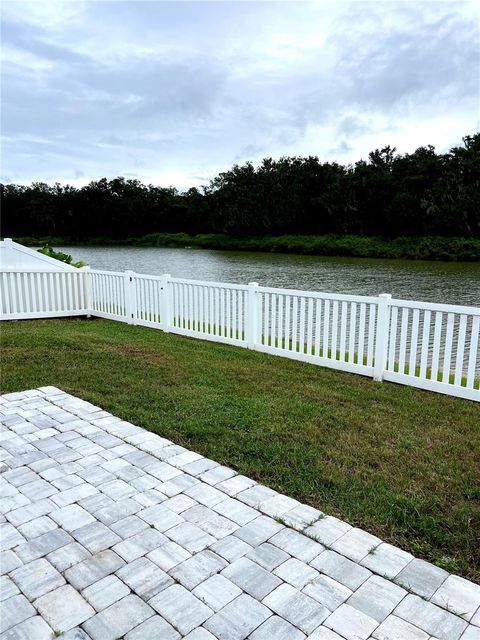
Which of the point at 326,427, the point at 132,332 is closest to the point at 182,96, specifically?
the point at 132,332

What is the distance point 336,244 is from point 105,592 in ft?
125

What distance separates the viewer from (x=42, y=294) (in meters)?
8.42

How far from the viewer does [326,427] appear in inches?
139

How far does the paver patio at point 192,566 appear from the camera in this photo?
171 centimetres

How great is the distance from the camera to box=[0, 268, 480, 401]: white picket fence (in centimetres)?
455

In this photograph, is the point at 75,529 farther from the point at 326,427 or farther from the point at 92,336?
the point at 92,336

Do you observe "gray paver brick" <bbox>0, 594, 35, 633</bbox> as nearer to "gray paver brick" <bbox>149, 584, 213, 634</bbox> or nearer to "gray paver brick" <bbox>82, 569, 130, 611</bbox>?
"gray paver brick" <bbox>82, 569, 130, 611</bbox>

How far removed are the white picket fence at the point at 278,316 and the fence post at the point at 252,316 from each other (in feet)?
0.04

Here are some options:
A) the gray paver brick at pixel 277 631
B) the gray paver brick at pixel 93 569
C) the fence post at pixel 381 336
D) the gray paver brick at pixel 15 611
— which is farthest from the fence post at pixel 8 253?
the gray paver brick at pixel 277 631

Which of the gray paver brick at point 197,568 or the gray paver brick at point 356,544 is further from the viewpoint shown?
the gray paver brick at point 356,544

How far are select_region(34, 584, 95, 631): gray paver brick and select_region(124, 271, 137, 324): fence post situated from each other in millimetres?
6394

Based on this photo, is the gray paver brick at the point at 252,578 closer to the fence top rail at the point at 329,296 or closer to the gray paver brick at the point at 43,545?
the gray paver brick at the point at 43,545

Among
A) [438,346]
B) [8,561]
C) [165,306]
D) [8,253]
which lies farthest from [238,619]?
[8,253]

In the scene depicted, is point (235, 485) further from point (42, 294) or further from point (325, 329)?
point (42, 294)
